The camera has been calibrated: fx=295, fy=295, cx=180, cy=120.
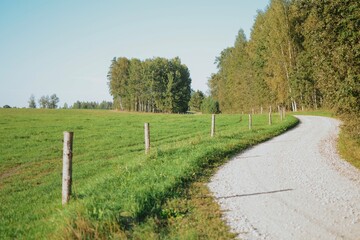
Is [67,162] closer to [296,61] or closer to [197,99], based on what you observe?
[296,61]

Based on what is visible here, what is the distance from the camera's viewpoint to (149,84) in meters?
91.4

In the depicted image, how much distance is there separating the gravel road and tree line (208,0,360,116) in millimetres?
3505

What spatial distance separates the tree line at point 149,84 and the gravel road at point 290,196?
78.9 metres

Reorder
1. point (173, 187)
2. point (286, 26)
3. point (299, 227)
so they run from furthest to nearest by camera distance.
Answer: point (286, 26), point (173, 187), point (299, 227)

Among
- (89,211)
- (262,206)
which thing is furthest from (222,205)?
(89,211)

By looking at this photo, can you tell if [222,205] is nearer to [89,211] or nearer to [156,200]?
[156,200]

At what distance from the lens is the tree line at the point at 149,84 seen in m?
91.8

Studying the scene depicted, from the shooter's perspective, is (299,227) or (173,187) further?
(173,187)

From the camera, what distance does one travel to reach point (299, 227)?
19.7 ft

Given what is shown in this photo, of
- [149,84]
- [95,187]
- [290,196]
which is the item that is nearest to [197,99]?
[149,84]

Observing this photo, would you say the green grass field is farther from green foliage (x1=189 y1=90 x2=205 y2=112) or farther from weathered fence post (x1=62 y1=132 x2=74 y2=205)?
green foliage (x1=189 y1=90 x2=205 y2=112)

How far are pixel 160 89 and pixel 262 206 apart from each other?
87029 mm

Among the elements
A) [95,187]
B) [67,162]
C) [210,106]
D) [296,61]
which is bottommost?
[95,187]

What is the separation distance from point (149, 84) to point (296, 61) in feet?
167
